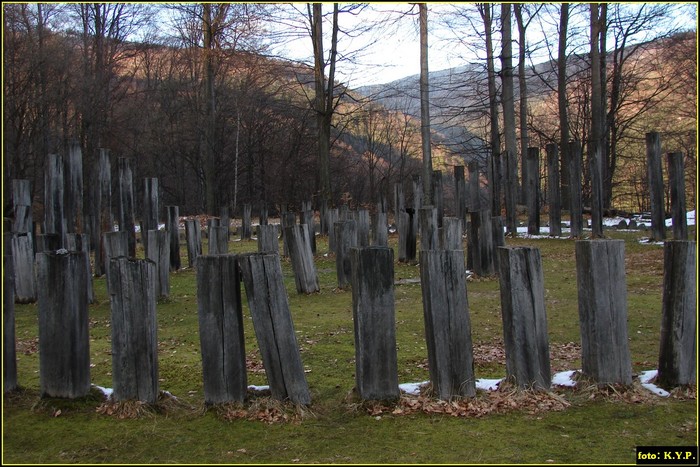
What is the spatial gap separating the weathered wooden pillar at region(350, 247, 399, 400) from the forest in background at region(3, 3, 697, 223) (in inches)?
745

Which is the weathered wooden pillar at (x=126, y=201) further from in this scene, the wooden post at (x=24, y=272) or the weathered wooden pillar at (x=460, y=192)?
the weathered wooden pillar at (x=460, y=192)

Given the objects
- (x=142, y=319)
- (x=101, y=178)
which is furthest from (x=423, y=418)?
(x=101, y=178)

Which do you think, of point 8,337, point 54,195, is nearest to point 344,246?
point 54,195

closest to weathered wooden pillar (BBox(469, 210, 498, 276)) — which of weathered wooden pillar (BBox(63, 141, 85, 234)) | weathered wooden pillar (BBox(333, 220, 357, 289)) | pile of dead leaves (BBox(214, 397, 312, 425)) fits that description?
→ weathered wooden pillar (BBox(333, 220, 357, 289))

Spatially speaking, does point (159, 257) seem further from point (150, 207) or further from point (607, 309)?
point (607, 309)

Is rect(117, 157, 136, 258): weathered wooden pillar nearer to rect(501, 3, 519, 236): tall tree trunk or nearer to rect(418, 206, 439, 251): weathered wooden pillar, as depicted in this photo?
rect(418, 206, 439, 251): weathered wooden pillar

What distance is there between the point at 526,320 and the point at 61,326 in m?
3.30

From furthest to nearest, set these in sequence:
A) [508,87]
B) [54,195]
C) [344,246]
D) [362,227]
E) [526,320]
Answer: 1. [508,87]
2. [362,227]
3. [344,246]
4. [54,195]
5. [526,320]

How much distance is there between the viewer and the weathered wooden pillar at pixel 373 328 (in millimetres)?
4430

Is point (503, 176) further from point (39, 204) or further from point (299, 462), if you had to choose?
point (39, 204)

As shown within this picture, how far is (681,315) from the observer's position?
4.55 m

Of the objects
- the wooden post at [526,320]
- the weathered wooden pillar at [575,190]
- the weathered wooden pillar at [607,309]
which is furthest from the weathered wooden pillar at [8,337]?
the weathered wooden pillar at [575,190]

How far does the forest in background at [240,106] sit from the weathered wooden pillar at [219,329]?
1839cm

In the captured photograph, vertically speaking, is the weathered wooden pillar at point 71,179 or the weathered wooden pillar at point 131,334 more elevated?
the weathered wooden pillar at point 71,179
